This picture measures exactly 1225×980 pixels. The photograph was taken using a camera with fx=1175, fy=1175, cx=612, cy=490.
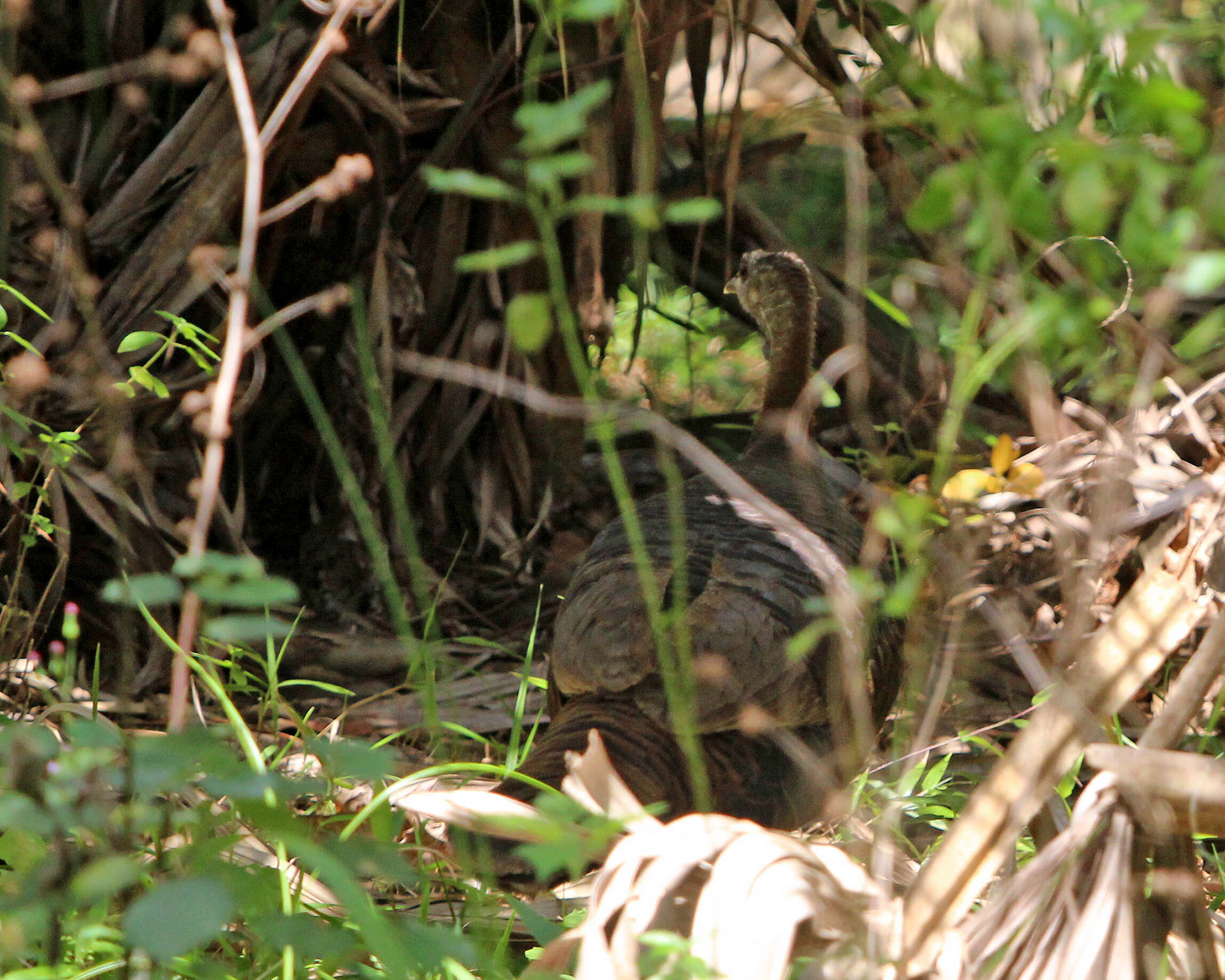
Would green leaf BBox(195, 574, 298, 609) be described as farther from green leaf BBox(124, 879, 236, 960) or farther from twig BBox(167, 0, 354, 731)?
green leaf BBox(124, 879, 236, 960)

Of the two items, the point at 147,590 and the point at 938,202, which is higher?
the point at 938,202

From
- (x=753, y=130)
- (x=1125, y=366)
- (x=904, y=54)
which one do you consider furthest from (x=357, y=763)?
(x=753, y=130)

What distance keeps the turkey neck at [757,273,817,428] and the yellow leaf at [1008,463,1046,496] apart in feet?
3.53

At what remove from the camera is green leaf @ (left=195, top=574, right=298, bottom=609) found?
101 cm

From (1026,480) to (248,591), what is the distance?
1.92 meters

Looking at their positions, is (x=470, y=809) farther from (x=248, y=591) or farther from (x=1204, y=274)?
(x=1204, y=274)

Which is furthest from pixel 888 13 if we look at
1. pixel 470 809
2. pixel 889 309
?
pixel 470 809

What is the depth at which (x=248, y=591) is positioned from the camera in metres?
1.02

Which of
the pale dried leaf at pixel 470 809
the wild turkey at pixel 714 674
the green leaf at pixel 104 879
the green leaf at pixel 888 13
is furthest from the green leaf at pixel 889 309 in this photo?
the green leaf at pixel 104 879

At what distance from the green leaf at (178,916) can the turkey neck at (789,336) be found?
A: 2.84 meters

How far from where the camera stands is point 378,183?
10.6 feet

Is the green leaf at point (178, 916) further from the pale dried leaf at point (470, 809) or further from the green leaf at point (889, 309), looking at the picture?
the green leaf at point (889, 309)

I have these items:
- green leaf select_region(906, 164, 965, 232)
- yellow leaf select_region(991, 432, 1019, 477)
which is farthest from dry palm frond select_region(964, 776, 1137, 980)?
yellow leaf select_region(991, 432, 1019, 477)

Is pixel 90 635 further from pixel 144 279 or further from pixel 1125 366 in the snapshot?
pixel 1125 366
